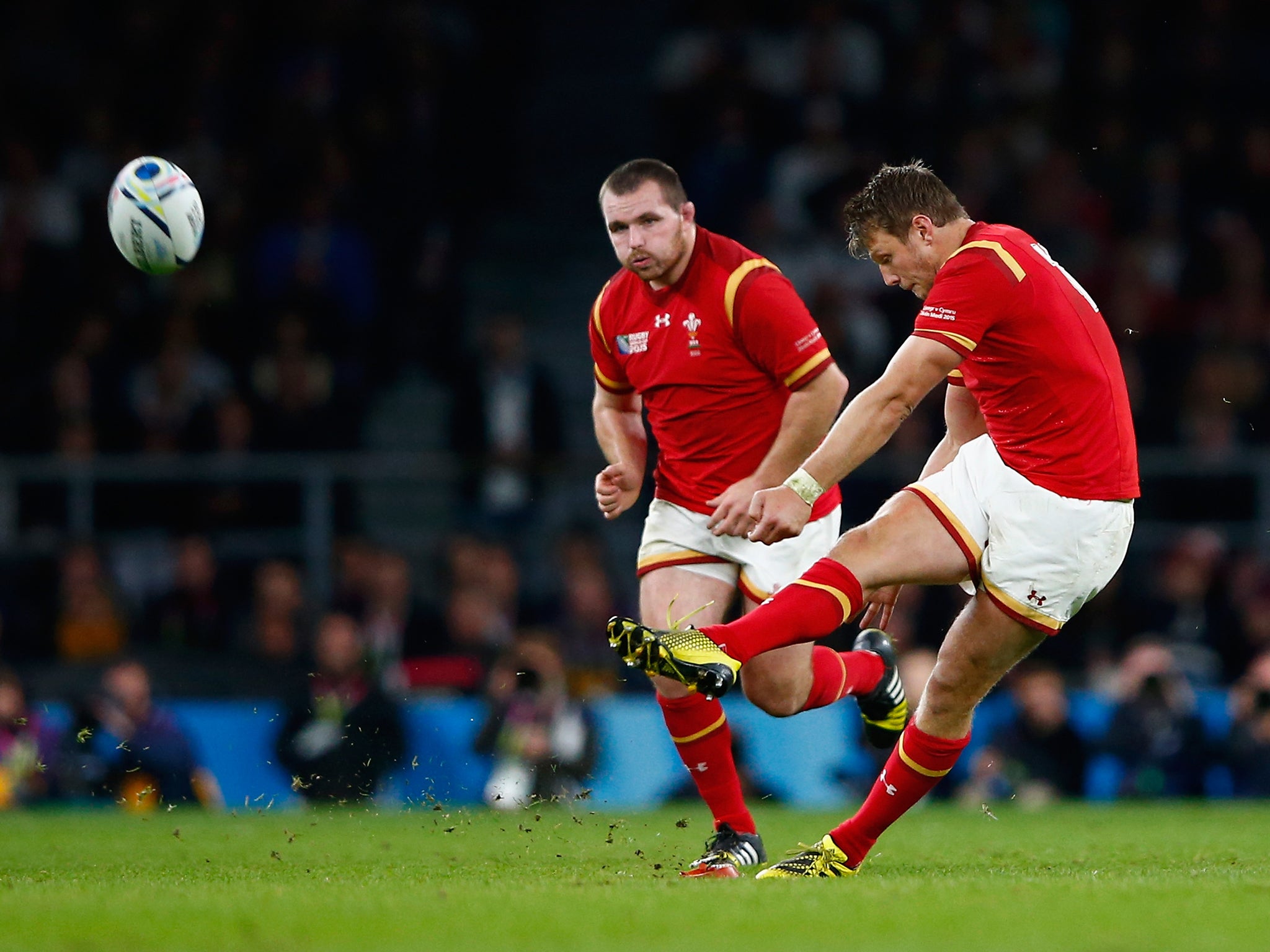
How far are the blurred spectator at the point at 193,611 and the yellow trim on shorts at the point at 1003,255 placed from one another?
795cm

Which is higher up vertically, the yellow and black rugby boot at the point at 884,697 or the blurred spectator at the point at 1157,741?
the yellow and black rugby boot at the point at 884,697

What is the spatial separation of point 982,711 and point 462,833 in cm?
465

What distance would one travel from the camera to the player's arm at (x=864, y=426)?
6.17 metres

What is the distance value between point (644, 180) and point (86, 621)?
24.2ft

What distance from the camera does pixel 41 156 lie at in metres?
16.4

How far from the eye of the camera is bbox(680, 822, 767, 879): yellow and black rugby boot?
6848mm

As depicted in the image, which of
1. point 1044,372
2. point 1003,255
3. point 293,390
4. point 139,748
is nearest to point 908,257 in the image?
point 1003,255

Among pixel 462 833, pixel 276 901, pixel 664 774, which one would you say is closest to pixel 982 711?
pixel 664 774

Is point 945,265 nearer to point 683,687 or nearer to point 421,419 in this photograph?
point 683,687

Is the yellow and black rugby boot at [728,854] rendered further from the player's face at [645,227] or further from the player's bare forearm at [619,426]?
the player's face at [645,227]

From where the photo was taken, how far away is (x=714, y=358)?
7332 mm

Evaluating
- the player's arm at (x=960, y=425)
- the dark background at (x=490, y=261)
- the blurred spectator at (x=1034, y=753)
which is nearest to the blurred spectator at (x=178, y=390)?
the dark background at (x=490, y=261)

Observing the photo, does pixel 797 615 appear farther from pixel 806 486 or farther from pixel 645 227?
pixel 645 227

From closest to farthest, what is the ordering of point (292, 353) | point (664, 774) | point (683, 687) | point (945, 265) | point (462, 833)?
point (945, 265), point (683, 687), point (462, 833), point (664, 774), point (292, 353)
